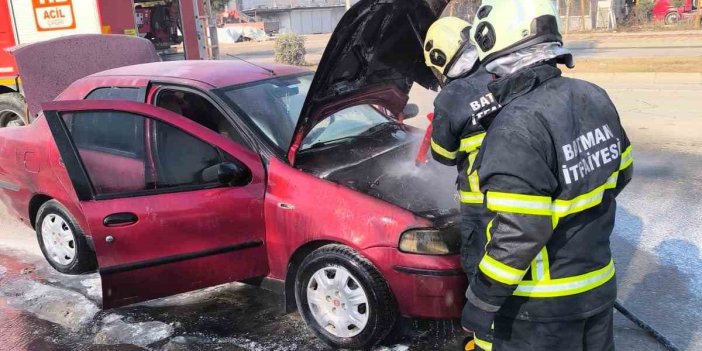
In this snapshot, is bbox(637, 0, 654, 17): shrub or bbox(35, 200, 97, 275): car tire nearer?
bbox(35, 200, 97, 275): car tire

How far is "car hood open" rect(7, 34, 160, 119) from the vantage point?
20.1ft

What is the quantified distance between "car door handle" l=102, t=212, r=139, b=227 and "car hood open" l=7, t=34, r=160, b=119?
131 inches

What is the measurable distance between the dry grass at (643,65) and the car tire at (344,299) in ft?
39.5

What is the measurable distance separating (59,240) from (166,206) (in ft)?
4.60

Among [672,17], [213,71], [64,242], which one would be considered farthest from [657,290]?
[672,17]

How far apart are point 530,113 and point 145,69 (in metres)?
3.26

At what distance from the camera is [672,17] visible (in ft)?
85.5

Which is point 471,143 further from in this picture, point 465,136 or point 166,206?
point 166,206

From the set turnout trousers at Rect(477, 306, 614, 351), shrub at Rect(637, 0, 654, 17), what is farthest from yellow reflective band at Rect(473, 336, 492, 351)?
shrub at Rect(637, 0, 654, 17)

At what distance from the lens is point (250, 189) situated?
3484 mm

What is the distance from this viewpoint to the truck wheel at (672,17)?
1021 inches

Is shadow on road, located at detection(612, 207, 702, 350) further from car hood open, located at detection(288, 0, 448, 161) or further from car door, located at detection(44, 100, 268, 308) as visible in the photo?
car door, located at detection(44, 100, 268, 308)

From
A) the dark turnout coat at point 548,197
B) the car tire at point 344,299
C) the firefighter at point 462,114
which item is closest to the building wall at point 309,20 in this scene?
the firefighter at point 462,114

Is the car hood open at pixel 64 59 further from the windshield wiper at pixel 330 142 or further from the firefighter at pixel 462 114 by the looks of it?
the firefighter at pixel 462 114
